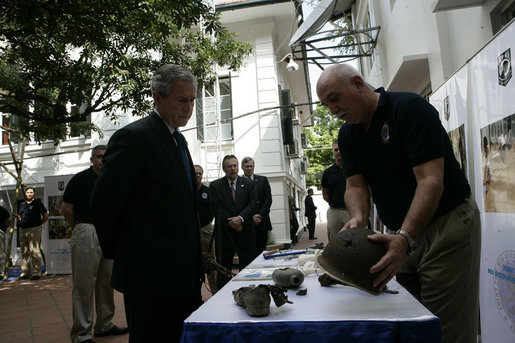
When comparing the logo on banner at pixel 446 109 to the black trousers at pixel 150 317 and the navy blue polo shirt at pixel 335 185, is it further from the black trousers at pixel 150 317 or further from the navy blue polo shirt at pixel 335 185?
the black trousers at pixel 150 317

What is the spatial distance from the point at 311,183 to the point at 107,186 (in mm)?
40736

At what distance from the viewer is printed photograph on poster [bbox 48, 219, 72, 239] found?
9.93 meters

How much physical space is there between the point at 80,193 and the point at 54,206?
22.8 feet

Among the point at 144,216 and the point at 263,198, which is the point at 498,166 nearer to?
the point at 144,216

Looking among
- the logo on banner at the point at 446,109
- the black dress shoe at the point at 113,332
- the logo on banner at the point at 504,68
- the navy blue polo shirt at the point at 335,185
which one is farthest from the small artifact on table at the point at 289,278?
the navy blue polo shirt at the point at 335,185

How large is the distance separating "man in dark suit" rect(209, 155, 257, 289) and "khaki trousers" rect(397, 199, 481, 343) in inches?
142

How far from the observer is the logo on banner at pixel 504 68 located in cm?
227

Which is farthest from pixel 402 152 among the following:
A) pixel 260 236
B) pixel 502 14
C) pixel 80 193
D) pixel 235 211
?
pixel 260 236

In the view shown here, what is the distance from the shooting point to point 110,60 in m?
6.27

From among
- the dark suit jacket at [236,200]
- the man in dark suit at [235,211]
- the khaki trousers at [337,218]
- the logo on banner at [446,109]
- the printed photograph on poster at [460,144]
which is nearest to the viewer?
the printed photograph on poster at [460,144]

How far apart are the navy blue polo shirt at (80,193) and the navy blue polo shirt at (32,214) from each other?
643 cm

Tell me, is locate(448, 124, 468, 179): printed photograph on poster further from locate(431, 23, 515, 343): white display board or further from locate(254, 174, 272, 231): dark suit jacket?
locate(254, 174, 272, 231): dark suit jacket

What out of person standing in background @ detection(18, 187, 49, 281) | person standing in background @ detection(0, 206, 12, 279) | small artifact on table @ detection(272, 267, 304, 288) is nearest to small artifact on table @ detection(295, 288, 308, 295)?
small artifact on table @ detection(272, 267, 304, 288)

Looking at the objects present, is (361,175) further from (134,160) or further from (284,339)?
(134,160)
